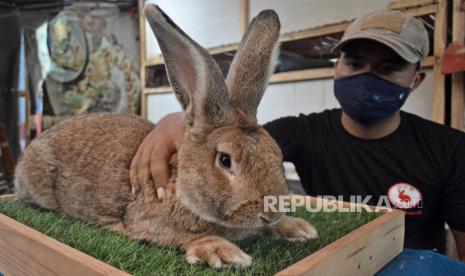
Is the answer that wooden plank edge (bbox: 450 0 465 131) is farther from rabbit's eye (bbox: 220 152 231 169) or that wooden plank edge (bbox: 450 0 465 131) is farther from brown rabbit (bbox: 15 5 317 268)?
rabbit's eye (bbox: 220 152 231 169)

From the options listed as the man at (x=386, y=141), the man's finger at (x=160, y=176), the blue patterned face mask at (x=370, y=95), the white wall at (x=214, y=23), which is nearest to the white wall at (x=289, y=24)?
the white wall at (x=214, y=23)

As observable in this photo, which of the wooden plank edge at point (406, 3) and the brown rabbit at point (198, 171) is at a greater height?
the wooden plank edge at point (406, 3)

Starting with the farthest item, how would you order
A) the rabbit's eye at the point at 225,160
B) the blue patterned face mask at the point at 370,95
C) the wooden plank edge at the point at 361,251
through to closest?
the blue patterned face mask at the point at 370,95 < the rabbit's eye at the point at 225,160 < the wooden plank edge at the point at 361,251

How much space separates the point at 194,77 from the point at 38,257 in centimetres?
58

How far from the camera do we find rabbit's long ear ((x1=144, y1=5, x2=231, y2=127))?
0.86m

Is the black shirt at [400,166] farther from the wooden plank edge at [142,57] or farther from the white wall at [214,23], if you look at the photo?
the wooden plank edge at [142,57]

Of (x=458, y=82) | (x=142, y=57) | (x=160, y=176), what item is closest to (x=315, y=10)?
(x=458, y=82)

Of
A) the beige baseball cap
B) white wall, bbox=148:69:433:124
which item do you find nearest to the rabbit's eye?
the beige baseball cap

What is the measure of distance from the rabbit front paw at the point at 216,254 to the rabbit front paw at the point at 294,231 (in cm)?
25

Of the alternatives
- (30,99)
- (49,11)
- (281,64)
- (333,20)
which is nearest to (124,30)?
(49,11)

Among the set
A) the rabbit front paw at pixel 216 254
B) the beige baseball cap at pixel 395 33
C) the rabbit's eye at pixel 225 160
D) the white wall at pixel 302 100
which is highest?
the beige baseball cap at pixel 395 33

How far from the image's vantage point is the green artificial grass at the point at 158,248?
77 centimetres

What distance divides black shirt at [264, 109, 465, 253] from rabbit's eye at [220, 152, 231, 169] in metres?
1.11

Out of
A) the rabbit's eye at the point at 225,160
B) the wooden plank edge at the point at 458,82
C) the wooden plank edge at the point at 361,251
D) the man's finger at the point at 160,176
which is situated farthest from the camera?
the wooden plank edge at the point at 458,82
